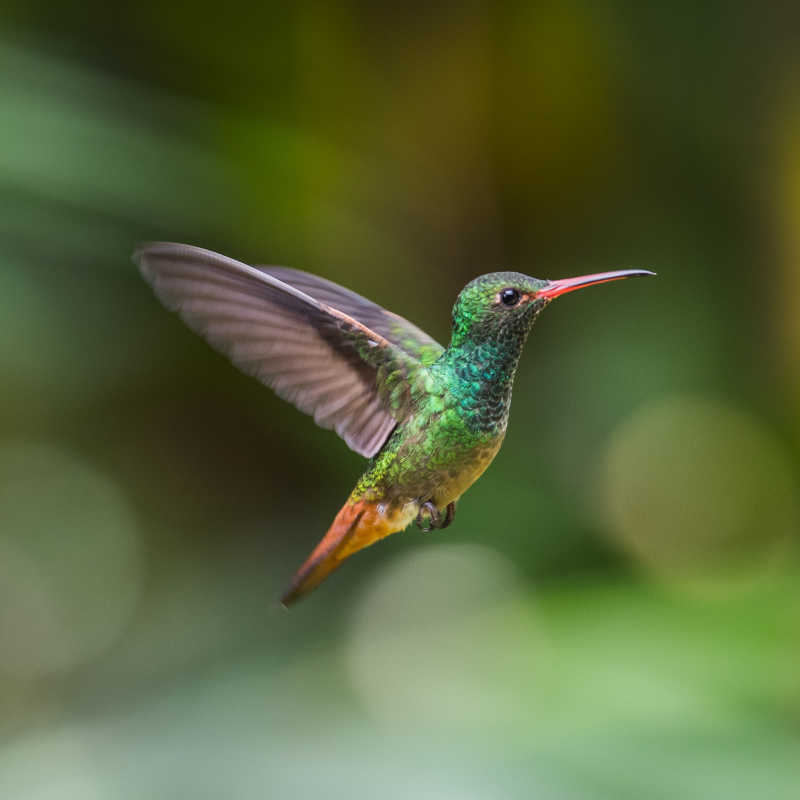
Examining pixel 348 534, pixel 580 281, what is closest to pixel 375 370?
pixel 348 534

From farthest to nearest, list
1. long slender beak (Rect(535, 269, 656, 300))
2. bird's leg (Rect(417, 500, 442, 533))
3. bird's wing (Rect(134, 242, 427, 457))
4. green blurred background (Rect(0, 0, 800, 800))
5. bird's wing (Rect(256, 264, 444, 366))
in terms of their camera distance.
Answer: green blurred background (Rect(0, 0, 800, 800)) → bird's wing (Rect(256, 264, 444, 366)) → bird's leg (Rect(417, 500, 442, 533)) → bird's wing (Rect(134, 242, 427, 457)) → long slender beak (Rect(535, 269, 656, 300))

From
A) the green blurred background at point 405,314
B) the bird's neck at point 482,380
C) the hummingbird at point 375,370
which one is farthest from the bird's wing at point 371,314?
the green blurred background at point 405,314

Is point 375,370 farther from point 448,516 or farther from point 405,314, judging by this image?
point 405,314

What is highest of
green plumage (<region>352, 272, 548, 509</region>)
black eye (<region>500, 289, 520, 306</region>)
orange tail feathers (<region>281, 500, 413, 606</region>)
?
black eye (<region>500, 289, 520, 306</region>)

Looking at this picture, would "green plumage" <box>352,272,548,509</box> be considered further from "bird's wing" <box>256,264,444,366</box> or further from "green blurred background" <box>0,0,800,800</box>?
"green blurred background" <box>0,0,800,800</box>

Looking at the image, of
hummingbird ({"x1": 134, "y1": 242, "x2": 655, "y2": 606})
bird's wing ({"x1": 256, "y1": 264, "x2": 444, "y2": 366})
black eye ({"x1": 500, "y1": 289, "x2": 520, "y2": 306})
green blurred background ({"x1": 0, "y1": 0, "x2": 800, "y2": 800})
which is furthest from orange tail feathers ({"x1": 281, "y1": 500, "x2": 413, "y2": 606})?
green blurred background ({"x1": 0, "y1": 0, "x2": 800, "y2": 800})

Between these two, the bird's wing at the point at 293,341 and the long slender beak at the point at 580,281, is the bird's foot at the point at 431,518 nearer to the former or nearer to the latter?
the bird's wing at the point at 293,341
